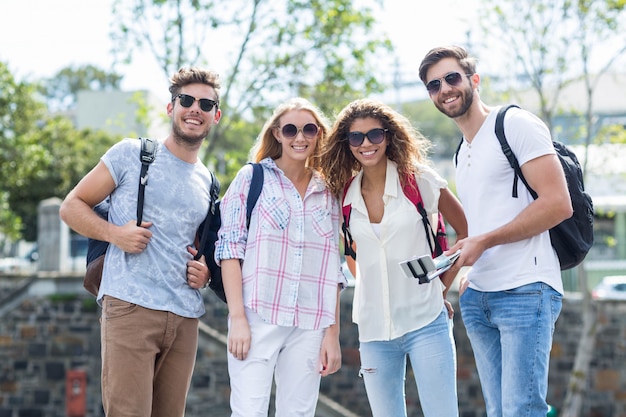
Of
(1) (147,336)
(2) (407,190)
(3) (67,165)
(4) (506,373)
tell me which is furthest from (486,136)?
(3) (67,165)

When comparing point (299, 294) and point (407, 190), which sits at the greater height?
point (407, 190)

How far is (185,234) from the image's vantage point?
4.07 m

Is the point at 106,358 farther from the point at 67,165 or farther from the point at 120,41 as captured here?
the point at 67,165

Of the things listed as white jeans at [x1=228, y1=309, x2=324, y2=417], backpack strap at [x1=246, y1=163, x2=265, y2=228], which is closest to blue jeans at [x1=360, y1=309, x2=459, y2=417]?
white jeans at [x1=228, y1=309, x2=324, y2=417]

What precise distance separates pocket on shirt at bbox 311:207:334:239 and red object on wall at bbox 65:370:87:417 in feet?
37.0

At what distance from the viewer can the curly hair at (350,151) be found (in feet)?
13.0

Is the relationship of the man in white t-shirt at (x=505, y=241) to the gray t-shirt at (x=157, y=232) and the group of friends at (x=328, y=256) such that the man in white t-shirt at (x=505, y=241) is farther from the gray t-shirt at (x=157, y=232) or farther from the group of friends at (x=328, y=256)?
the gray t-shirt at (x=157, y=232)

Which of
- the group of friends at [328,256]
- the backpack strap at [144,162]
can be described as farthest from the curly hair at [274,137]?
the backpack strap at [144,162]

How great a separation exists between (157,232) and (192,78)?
844 millimetres

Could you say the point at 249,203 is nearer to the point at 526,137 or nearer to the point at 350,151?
the point at 350,151

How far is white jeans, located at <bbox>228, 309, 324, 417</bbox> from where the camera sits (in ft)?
11.7

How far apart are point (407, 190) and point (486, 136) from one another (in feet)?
1.59

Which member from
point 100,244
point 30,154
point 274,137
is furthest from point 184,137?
point 30,154

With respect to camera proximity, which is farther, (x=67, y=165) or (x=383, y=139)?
(x=67, y=165)
